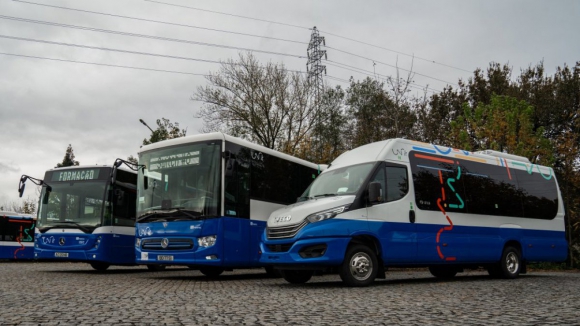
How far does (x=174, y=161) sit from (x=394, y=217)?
537 cm

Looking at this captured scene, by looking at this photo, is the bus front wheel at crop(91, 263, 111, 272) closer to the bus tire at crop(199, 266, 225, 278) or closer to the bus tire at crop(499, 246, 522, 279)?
the bus tire at crop(199, 266, 225, 278)

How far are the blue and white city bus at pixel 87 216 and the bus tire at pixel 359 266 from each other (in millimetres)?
8434

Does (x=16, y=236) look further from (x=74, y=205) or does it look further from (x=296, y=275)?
(x=296, y=275)

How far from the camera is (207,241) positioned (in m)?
13.3

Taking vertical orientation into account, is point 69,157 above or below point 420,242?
above

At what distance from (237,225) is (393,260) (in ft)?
12.5

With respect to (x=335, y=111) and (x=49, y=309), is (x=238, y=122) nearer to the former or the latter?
(x=335, y=111)

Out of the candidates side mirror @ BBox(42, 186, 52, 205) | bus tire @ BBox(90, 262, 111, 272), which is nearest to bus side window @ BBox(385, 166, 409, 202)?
bus tire @ BBox(90, 262, 111, 272)

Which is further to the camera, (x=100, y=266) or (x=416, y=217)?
(x=100, y=266)

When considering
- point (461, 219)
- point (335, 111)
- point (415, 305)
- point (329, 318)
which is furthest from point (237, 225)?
point (335, 111)

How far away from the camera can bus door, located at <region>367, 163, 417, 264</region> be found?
39.2 ft

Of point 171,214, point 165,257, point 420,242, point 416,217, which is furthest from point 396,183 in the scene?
point 165,257

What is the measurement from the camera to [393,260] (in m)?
12.1

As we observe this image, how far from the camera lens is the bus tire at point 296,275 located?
41.9 ft
